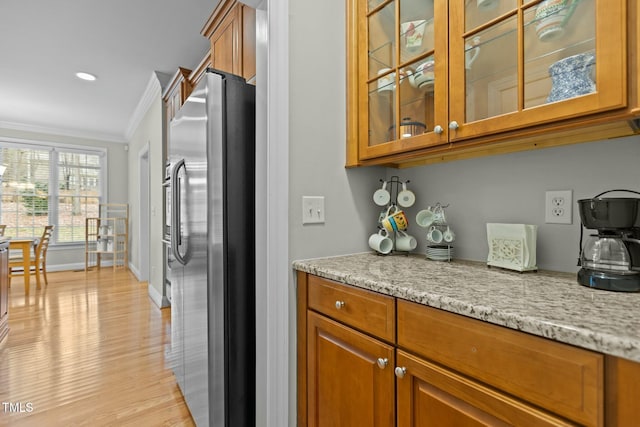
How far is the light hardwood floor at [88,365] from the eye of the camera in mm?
1733

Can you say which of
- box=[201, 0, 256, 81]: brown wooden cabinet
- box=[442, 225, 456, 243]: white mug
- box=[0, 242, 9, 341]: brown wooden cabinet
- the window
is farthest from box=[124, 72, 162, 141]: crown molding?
box=[442, 225, 456, 243]: white mug

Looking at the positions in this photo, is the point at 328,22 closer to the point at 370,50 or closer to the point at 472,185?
the point at 370,50

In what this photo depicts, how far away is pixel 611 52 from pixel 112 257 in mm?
7514

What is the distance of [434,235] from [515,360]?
0.74 m

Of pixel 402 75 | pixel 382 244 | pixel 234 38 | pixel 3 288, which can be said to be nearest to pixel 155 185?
pixel 3 288

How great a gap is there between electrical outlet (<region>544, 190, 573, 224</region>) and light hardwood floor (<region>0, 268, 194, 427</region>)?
1980mm

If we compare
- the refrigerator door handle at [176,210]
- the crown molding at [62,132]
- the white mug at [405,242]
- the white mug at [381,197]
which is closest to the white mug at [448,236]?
the white mug at [405,242]

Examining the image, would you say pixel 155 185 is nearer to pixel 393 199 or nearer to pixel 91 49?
pixel 91 49

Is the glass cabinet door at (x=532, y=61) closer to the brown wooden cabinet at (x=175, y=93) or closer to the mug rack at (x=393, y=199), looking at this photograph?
the mug rack at (x=393, y=199)

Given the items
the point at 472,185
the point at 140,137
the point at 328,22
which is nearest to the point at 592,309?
the point at 472,185

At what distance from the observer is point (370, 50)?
1.38m

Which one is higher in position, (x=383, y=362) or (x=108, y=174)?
(x=108, y=174)

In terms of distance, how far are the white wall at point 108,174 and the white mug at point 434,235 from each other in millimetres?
6891

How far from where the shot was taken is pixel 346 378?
3.36 ft
